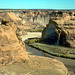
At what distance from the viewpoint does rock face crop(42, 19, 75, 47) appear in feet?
117

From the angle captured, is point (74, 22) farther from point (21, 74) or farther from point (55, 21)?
point (21, 74)

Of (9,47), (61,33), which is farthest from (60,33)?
(9,47)

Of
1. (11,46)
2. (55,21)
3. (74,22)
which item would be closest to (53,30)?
(55,21)

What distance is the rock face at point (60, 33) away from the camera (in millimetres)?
35531

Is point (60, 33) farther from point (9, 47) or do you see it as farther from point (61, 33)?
point (9, 47)

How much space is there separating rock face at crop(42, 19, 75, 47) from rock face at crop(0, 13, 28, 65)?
704 inches

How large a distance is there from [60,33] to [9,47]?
70.4 feet

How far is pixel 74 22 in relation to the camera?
1491 inches

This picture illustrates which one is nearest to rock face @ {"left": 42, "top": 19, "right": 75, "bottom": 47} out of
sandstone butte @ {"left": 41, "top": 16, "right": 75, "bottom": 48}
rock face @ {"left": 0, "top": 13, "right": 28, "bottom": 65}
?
sandstone butte @ {"left": 41, "top": 16, "right": 75, "bottom": 48}

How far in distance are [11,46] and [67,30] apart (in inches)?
830

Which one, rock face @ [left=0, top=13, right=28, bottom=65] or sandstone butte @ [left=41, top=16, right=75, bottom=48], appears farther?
sandstone butte @ [left=41, top=16, right=75, bottom=48]

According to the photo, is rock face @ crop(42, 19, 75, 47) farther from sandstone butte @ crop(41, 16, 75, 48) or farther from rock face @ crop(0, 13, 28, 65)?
rock face @ crop(0, 13, 28, 65)

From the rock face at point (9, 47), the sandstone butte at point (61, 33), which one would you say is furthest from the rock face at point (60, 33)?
the rock face at point (9, 47)

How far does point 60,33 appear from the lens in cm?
3756
